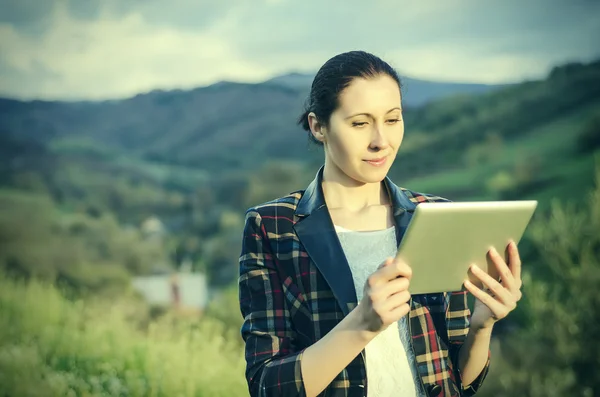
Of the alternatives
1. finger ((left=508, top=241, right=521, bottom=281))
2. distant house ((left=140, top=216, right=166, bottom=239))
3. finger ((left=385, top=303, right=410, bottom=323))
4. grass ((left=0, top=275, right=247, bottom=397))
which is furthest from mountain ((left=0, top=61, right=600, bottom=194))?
finger ((left=385, top=303, right=410, bottom=323))

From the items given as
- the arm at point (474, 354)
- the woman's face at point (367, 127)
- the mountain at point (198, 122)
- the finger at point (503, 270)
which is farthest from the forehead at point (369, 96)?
the mountain at point (198, 122)

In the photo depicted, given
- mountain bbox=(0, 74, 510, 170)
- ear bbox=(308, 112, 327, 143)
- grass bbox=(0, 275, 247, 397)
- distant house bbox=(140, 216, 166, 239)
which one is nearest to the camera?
ear bbox=(308, 112, 327, 143)

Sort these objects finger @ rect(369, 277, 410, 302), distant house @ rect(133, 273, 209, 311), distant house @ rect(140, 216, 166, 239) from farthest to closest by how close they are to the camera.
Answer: distant house @ rect(140, 216, 166, 239) < distant house @ rect(133, 273, 209, 311) < finger @ rect(369, 277, 410, 302)

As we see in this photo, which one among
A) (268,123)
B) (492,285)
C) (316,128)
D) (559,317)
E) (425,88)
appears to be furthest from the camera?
(268,123)

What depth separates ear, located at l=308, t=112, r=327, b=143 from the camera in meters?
1.42

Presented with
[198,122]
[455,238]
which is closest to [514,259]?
[455,238]

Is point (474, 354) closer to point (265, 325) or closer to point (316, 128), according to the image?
point (265, 325)

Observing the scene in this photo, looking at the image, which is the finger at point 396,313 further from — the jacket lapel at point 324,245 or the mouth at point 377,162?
the mouth at point 377,162

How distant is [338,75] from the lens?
4.46ft

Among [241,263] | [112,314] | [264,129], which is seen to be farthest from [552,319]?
[241,263]

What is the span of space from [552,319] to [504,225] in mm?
2825

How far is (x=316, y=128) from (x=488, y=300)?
49 centimetres

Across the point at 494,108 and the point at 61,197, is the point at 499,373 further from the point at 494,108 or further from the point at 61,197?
the point at 61,197

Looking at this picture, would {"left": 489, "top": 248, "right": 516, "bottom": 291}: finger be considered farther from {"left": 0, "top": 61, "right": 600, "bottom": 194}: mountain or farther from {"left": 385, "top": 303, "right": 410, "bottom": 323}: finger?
{"left": 0, "top": 61, "right": 600, "bottom": 194}: mountain
